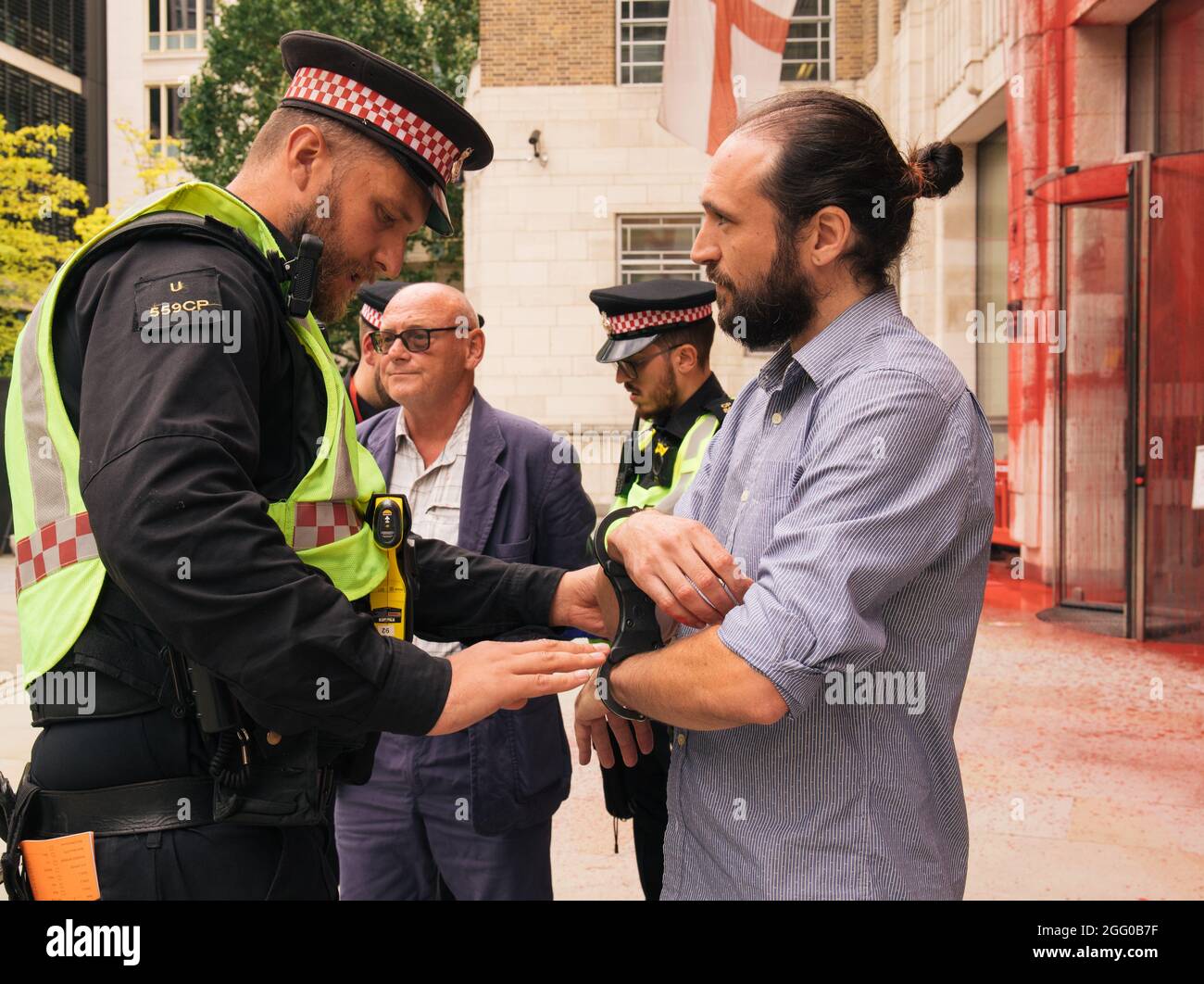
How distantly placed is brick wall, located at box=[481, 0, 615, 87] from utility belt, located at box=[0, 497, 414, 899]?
54.8 ft

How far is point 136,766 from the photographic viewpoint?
184cm

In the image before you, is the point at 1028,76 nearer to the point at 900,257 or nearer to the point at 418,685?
the point at 900,257

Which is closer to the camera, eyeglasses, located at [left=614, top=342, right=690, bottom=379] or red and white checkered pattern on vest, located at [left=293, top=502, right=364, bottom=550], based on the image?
red and white checkered pattern on vest, located at [left=293, top=502, right=364, bottom=550]

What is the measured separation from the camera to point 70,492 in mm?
1806

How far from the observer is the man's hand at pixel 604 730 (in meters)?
2.22

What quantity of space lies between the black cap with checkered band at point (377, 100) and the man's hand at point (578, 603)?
34.9 inches

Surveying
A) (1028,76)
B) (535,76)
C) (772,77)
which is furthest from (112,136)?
(1028,76)

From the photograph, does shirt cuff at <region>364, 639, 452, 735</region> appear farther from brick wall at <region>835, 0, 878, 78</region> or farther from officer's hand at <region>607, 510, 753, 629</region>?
brick wall at <region>835, 0, 878, 78</region>

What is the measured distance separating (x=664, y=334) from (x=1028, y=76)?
274 inches

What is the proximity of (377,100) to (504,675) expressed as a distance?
104 cm

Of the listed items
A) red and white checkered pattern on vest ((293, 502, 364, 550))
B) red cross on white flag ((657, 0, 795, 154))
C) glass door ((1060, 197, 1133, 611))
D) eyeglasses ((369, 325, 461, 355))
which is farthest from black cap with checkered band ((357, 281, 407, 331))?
red cross on white flag ((657, 0, 795, 154))

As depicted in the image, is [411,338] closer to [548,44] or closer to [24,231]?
[548,44]

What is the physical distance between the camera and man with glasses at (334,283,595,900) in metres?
3.25

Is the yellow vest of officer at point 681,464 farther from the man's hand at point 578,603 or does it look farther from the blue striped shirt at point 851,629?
the blue striped shirt at point 851,629
